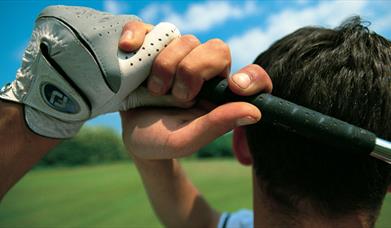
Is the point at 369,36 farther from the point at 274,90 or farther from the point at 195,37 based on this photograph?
the point at 195,37

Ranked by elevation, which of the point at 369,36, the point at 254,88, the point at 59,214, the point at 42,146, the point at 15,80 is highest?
the point at 369,36

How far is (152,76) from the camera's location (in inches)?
34.7

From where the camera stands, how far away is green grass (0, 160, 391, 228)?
4.79 m

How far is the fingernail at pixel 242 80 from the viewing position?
0.83 m

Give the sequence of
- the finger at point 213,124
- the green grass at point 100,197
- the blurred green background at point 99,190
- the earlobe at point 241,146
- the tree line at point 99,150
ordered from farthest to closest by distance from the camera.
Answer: the tree line at point 99,150, the blurred green background at point 99,190, the green grass at point 100,197, the earlobe at point 241,146, the finger at point 213,124

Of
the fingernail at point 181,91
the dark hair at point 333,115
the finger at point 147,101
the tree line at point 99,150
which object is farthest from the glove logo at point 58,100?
the tree line at point 99,150

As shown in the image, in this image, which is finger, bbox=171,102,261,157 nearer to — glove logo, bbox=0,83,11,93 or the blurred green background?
glove logo, bbox=0,83,11,93

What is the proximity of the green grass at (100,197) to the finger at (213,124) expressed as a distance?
3.20 feet

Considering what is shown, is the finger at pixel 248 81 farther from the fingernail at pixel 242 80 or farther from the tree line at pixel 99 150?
the tree line at pixel 99 150

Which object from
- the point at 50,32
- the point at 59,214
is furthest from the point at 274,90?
the point at 59,214

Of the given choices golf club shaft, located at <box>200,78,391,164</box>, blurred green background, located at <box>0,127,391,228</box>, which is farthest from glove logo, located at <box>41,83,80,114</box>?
blurred green background, located at <box>0,127,391,228</box>

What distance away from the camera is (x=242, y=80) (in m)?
0.84

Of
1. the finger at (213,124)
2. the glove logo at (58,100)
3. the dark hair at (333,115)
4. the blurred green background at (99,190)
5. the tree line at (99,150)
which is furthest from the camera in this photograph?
the tree line at (99,150)

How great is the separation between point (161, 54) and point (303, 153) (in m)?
0.46
